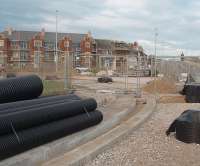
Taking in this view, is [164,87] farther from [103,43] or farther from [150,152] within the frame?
[103,43]

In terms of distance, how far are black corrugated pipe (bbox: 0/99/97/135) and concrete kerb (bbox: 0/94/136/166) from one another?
1.31 ft

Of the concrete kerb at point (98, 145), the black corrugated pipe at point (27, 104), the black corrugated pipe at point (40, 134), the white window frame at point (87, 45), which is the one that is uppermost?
the white window frame at point (87, 45)

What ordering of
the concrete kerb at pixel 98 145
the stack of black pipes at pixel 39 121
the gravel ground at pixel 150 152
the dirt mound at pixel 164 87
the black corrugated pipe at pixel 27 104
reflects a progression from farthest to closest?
the dirt mound at pixel 164 87
the gravel ground at pixel 150 152
the black corrugated pipe at pixel 27 104
the concrete kerb at pixel 98 145
the stack of black pipes at pixel 39 121

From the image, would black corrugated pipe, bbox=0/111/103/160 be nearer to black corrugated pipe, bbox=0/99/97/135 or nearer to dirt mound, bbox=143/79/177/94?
black corrugated pipe, bbox=0/99/97/135

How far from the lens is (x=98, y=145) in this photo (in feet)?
24.3

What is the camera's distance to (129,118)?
1091 cm

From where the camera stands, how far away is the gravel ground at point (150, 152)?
6773mm

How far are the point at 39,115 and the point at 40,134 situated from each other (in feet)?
1.05

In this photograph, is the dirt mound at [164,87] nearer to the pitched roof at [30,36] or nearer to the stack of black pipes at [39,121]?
the stack of black pipes at [39,121]

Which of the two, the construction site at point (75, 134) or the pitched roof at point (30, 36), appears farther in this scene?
the pitched roof at point (30, 36)

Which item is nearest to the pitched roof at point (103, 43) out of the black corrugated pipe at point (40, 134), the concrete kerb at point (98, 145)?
the concrete kerb at point (98, 145)

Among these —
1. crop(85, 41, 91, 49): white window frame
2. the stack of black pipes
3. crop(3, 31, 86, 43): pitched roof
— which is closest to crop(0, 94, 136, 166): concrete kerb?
the stack of black pipes

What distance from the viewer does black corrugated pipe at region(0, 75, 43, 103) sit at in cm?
727

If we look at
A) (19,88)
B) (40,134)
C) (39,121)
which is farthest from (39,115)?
(19,88)
